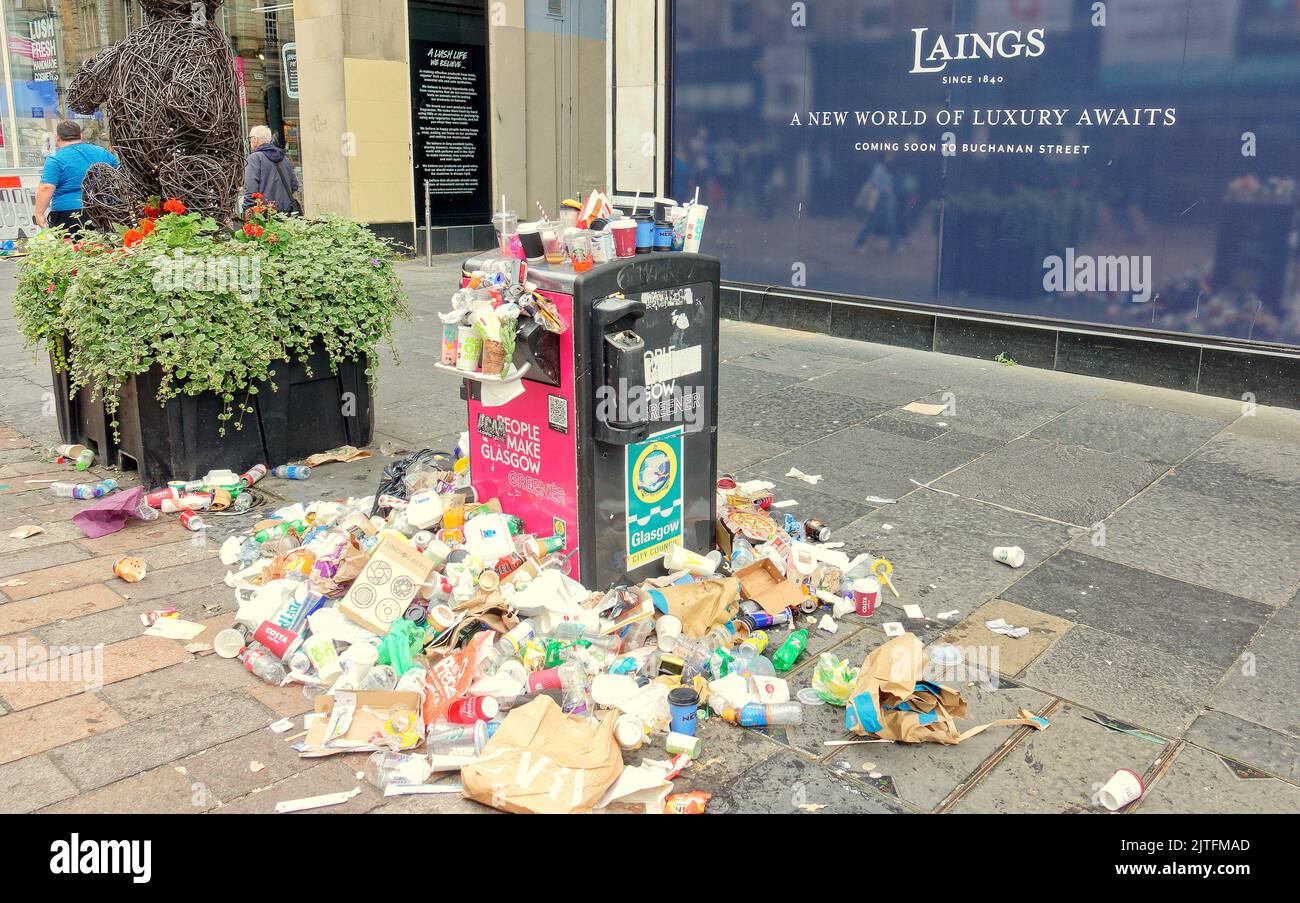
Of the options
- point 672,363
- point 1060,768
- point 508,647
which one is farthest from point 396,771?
point 1060,768

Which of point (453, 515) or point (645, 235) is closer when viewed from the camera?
point (645, 235)

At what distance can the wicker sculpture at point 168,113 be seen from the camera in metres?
6.14

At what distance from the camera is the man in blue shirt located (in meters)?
10.8

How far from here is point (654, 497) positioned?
15.3 feet

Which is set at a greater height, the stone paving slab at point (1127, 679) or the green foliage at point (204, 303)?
the green foliage at point (204, 303)

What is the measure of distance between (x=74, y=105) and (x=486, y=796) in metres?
5.61

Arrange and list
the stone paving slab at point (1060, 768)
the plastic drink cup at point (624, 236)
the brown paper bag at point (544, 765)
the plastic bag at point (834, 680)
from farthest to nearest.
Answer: the plastic drink cup at point (624, 236)
the plastic bag at point (834, 680)
the stone paving slab at point (1060, 768)
the brown paper bag at point (544, 765)

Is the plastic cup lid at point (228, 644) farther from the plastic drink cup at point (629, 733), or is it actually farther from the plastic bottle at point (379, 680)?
the plastic drink cup at point (629, 733)

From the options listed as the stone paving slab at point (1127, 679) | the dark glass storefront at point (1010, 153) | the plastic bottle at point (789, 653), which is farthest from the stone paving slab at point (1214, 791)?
the dark glass storefront at point (1010, 153)

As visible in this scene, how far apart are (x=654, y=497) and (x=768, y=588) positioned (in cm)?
62

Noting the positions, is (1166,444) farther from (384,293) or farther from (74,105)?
(74,105)

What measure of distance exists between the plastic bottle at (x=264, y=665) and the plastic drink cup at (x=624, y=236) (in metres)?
2.10

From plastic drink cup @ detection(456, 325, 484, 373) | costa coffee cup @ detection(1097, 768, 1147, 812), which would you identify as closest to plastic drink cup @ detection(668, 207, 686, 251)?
plastic drink cup @ detection(456, 325, 484, 373)

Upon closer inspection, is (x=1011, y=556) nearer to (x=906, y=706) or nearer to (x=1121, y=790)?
(x=906, y=706)
